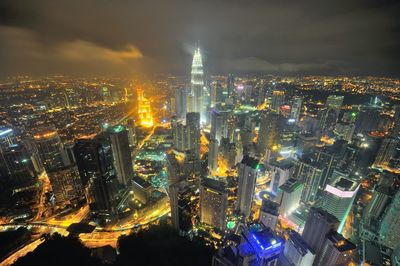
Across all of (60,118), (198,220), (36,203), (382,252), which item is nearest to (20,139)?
Result: (36,203)

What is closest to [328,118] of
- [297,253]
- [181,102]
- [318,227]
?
[318,227]

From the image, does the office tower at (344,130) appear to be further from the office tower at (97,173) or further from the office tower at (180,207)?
the office tower at (97,173)

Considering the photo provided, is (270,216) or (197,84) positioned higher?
(197,84)

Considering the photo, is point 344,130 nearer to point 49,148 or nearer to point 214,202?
point 214,202

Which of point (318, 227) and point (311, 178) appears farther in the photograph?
point (311, 178)

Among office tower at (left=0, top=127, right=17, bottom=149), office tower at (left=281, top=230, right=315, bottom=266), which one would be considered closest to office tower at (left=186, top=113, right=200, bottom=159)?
office tower at (left=281, top=230, right=315, bottom=266)

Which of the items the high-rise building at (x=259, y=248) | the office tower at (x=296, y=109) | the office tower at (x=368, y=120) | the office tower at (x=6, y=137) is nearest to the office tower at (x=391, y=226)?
the high-rise building at (x=259, y=248)
